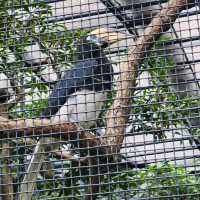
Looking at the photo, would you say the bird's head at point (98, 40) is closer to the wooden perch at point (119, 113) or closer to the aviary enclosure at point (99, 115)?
the aviary enclosure at point (99, 115)

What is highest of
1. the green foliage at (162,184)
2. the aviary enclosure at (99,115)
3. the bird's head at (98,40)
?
the bird's head at (98,40)

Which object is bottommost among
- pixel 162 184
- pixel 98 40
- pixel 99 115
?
pixel 162 184

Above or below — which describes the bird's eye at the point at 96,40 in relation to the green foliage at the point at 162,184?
above

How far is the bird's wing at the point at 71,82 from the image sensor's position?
1.80 m

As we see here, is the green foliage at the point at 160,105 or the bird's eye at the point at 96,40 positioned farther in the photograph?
the bird's eye at the point at 96,40

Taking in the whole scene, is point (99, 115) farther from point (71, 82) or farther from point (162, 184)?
point (162, 184)

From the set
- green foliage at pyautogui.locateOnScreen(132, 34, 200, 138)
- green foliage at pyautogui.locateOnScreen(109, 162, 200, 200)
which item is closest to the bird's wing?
green foliage at pyautogui.locateOnScreen(132, 34, 200, 138)

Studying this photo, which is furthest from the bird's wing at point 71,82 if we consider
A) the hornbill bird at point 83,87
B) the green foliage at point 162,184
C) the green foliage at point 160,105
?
the green foliage at point 162,184

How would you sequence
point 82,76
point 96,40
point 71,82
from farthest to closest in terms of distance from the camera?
point 96,40 → point 71,82 → point 82,76

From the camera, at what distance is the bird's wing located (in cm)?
180

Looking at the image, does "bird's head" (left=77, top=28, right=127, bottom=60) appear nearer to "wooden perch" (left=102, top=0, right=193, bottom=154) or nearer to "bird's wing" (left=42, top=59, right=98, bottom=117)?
"bird's wing" (left=42, top=59, right=98, bottom=117)

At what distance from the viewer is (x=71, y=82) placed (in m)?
1.94

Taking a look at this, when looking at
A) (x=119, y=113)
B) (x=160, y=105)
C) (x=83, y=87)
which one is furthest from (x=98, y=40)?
(x=119, y=113)

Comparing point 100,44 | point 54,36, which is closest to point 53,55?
point 54,36
